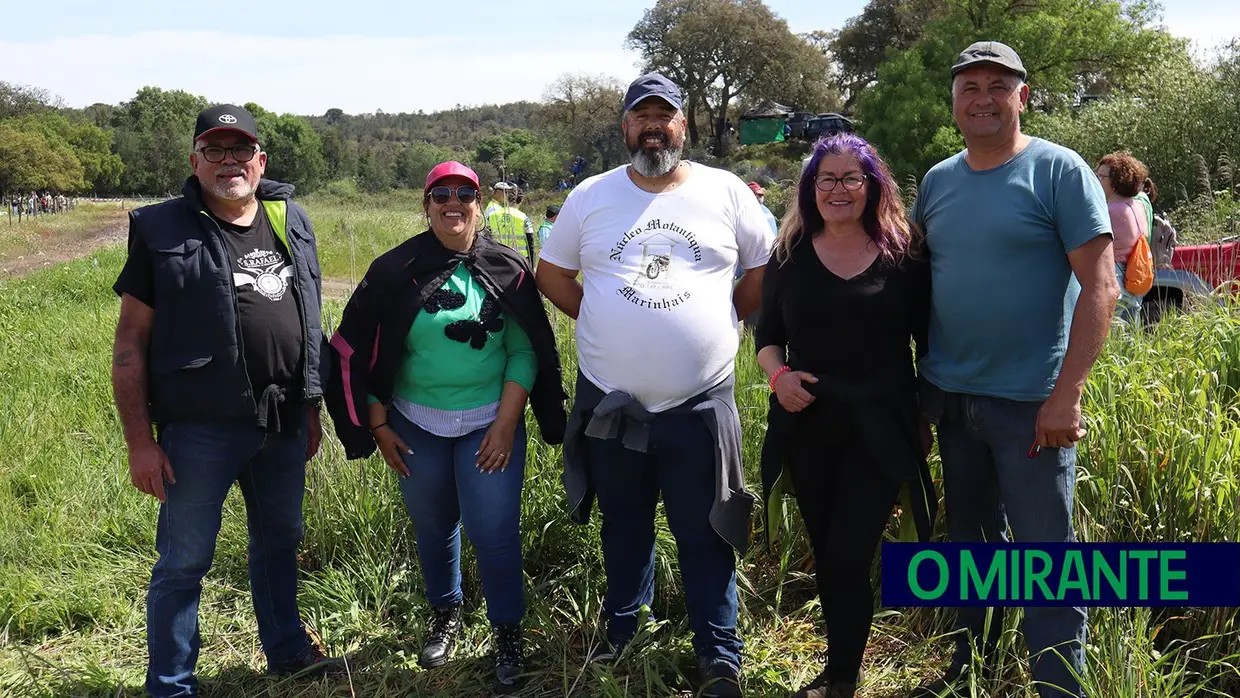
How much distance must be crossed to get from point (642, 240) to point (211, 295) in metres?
1.33

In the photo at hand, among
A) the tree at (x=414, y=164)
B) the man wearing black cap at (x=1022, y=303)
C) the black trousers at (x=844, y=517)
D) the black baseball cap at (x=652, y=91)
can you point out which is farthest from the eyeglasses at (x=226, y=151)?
the tree at (x=414, y=164)

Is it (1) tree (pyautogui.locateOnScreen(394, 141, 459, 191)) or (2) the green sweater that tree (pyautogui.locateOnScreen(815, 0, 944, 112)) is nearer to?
(2) the green sweater

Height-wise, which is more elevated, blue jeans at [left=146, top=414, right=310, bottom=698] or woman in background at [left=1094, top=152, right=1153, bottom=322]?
woman in background at [left=1094, top=152, right=1153, bottom=322]

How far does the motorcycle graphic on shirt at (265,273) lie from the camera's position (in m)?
2.73

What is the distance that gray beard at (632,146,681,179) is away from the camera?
9.21 feet

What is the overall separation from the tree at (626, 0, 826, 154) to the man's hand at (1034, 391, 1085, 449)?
4659 centimetres

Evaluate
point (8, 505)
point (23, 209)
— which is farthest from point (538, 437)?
point (23, 209)

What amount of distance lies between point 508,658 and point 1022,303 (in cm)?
201

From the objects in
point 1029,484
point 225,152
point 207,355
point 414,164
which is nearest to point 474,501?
point 207,355

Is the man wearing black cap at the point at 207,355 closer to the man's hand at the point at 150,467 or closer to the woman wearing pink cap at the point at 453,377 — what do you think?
the man's hand at the point at 150,467

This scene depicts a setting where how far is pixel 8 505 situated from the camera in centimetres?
438

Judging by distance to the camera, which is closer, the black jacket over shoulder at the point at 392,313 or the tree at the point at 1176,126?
the black jacket over shoulder at the point at 392,313

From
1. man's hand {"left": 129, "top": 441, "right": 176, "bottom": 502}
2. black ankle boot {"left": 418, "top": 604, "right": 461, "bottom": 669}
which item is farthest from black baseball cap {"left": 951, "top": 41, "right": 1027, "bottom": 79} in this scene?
man's hand {"left": 129, "top": 441, "right": 176, "bottom": 502}

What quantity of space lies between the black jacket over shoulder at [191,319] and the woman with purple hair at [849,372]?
1667 millimetres
